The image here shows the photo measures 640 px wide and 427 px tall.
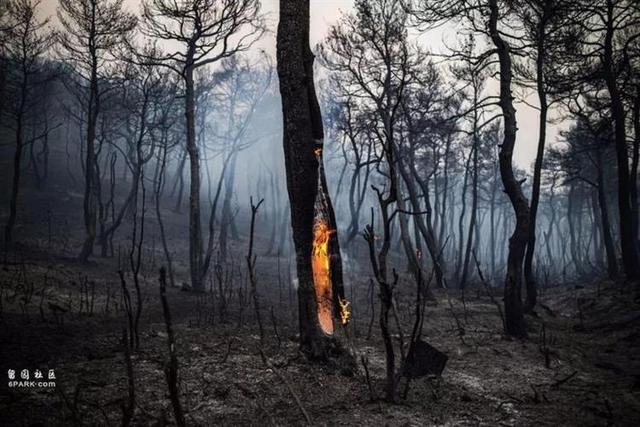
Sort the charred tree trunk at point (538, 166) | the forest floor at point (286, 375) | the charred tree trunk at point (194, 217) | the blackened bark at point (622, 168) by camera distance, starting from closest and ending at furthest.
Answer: the forest floor at point (286, 375)
the charred tree trunk at point (538, 166)
the blackened bark at point (622, 168)
the charred tree trunk at point (194, 217)

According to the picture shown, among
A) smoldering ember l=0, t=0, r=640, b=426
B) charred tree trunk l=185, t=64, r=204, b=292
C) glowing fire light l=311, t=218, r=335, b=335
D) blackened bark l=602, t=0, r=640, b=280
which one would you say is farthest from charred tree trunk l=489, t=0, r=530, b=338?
charred tree trunk l=185, t=64, r=204, b=292

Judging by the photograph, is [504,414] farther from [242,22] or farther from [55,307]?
[242,22]

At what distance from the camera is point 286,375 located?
16.8ft

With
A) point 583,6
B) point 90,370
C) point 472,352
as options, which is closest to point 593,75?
point 583,6

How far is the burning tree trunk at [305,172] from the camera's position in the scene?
227 inches

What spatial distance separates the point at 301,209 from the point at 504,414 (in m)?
3.76

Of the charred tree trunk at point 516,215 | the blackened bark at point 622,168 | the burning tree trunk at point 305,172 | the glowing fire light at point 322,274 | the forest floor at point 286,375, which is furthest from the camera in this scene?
the blackened bark at point 622,168

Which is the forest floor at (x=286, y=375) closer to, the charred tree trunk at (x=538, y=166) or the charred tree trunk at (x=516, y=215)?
the charred tree trunk at (x=516, y=215)

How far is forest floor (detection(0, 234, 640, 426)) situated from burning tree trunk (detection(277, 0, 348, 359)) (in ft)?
2.72

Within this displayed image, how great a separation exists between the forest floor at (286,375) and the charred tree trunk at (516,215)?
60 cm

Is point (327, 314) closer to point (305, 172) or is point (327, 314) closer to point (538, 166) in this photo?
point (305, 172)

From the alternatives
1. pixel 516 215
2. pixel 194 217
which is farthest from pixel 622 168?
pixel 194 217

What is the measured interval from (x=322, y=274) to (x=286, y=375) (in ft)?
5.39

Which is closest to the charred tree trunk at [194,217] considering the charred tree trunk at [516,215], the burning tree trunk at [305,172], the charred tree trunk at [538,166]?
the burning tree trunk at [305,172]
